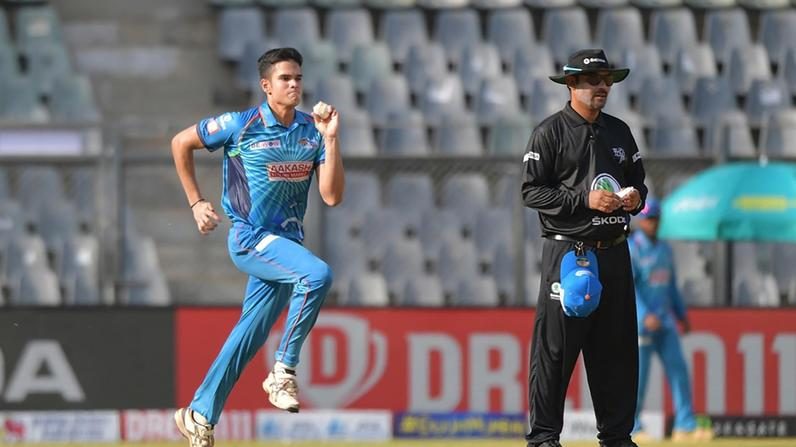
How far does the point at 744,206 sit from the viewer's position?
44.9 ft

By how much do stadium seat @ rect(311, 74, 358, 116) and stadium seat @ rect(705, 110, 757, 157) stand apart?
13.2 ft

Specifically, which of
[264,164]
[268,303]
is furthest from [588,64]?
[268,303]

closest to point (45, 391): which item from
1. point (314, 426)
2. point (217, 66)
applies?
point (314, 426)

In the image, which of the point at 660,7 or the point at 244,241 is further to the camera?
the point at 660,7

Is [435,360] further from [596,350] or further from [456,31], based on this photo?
[596,350]

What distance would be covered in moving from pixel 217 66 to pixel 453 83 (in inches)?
108

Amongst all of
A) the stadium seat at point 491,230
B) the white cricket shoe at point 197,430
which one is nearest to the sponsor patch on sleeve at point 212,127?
the white cricket shoe at point 197,430

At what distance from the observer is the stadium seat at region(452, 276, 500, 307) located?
1534 centimetres

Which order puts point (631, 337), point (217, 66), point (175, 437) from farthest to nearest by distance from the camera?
point (217, 66) < point (175, 437) < point (631, 337)

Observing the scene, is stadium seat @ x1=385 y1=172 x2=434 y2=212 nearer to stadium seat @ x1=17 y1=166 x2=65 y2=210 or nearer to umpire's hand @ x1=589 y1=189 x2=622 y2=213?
stadium seat @ x1=17 y1=166 x2=65 y2=210

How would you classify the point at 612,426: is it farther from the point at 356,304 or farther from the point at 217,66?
the point at 217,66

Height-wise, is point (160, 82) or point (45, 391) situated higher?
point (160, 82)

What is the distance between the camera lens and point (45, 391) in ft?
46.2

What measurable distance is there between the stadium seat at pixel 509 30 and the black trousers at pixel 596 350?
34.3ft
